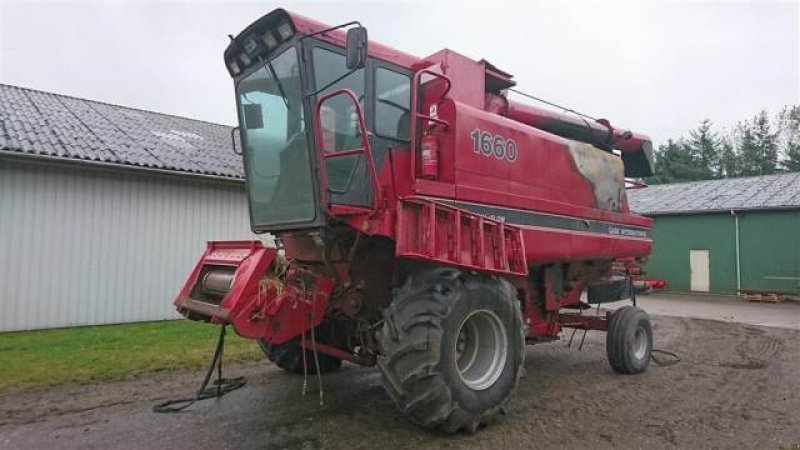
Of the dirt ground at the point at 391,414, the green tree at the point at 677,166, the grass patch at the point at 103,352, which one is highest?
the green tree at the point at 677,166

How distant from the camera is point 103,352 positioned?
7.93 m

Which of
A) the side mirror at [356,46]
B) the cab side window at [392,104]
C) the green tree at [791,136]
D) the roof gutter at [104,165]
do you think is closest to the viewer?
the side mirror at [356,46]

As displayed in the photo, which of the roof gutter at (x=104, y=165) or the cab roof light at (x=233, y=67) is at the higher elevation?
the cab roof light at (x=233, y=67)

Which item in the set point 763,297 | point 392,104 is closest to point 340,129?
point 392,104

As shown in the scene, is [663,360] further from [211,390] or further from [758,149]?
[758,149]

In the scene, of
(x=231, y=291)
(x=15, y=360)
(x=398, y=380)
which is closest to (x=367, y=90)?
(x=231, y=291)

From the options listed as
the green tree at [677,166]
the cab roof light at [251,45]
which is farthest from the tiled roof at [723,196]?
the green tree at [677,166]

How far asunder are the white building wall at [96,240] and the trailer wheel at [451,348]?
839 centimetres

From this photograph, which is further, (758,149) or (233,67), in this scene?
(758,149)

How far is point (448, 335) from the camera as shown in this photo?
4477 millimetres

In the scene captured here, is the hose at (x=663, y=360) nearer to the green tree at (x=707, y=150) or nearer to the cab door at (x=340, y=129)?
the cab door at (x=340, y=129)

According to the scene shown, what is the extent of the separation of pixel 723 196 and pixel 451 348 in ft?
73.4

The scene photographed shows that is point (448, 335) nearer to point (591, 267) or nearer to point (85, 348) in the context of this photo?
point (591, 267)

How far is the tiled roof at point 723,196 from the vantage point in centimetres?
2075
